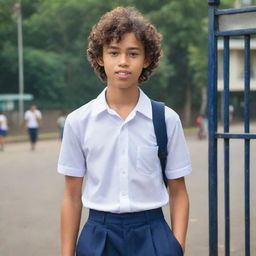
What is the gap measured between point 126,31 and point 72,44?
126 feet

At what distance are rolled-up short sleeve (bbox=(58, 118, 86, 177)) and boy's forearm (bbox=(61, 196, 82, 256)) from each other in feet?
0.35

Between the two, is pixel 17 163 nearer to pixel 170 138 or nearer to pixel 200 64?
pixel 170 138

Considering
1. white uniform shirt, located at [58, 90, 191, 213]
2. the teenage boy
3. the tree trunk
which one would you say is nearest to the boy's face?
the teenage boy

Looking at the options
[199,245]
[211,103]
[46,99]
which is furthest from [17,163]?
[46,99]

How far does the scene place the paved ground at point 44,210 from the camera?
603 centimetres

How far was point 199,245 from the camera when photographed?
19.6ft

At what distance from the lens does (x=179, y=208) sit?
2498mm

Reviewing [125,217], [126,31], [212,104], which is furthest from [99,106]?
[212,104]

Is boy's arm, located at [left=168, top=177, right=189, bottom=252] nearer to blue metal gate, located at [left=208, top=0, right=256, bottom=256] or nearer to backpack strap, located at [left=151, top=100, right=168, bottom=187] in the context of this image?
backpack strap, located at [left=151, top=100, right=168, bottom=187]

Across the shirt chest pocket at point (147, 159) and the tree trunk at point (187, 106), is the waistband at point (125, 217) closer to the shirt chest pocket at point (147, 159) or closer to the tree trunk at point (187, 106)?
the shirt chest pocket at point (147, 159)

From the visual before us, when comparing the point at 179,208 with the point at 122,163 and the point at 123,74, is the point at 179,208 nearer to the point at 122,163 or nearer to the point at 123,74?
the point at 122,163

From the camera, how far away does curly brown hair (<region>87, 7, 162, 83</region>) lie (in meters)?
2.43

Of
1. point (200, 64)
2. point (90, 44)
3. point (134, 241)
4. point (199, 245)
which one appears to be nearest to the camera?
point (134, 241)

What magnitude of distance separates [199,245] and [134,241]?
12.1 feet
